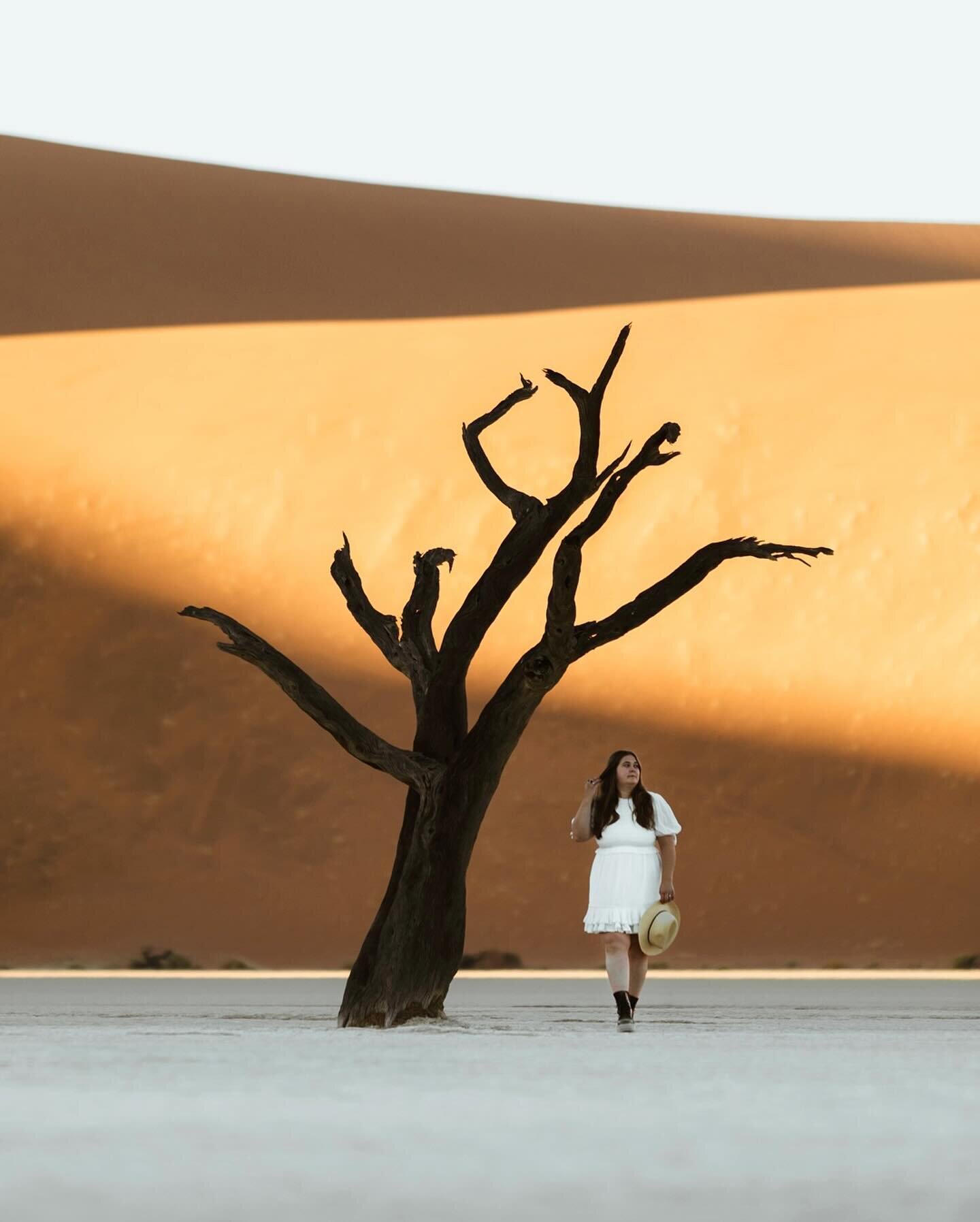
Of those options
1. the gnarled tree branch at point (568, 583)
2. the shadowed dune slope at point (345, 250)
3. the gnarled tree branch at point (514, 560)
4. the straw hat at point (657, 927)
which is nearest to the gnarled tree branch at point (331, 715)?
the gnarled tree branch at point (514, 560)

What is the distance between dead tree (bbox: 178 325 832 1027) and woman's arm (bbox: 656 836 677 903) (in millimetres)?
1066

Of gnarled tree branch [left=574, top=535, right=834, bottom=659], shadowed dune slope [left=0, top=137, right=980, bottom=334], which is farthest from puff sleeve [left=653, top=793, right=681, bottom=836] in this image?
shadowed dune slope [left=0, top=137, right=980, bottom=334]

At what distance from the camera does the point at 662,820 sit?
12.2m

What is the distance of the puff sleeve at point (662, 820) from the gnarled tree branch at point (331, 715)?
4.42 ft

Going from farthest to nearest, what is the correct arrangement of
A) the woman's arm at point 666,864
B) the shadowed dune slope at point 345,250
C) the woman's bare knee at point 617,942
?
the shadowed dune slope at point 345,250
the woman's arm at point 666,864
the woman's bare knee at point 617,942

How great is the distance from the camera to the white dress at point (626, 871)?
12.0 meters

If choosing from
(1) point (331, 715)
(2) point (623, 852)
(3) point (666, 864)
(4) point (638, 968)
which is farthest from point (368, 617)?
(4) point (638, 968)

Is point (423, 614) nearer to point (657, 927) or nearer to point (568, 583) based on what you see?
point (568, 583)

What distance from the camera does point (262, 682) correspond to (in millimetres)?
28484

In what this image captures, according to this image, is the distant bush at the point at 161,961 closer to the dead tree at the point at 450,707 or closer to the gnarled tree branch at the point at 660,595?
the dead tree at the point at 450,707

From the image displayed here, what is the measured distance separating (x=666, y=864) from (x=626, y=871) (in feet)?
0.86

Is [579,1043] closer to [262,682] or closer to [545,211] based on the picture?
[262,682]

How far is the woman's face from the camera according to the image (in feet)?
39.7

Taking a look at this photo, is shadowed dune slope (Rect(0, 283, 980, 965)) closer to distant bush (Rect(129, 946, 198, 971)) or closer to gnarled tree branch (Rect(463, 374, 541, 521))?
distant bush (Rect(129, 946, 198, 971))
